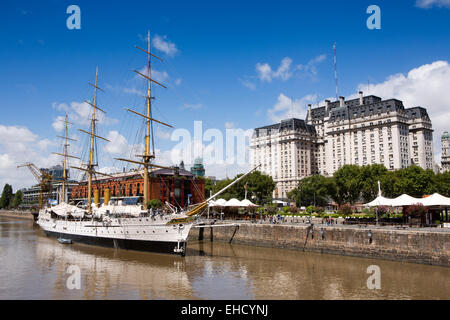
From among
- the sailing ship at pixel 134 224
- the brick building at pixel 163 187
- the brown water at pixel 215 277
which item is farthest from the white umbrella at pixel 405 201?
the brick building at pixel 163 187

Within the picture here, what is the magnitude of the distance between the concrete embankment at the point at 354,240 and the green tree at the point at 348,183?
47.8 meters

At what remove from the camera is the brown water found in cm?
2245

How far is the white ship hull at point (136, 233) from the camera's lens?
37344mm

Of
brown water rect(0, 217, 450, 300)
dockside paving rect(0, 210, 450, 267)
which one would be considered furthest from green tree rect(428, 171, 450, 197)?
brown water rect(0, 217, 450, 300)

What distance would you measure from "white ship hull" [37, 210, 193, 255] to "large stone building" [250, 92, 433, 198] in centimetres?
10669

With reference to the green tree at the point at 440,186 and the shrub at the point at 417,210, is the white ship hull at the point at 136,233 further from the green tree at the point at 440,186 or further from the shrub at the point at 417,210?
the green tree at the point at 440,186

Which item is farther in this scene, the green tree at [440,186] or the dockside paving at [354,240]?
the green tree at [440,186]

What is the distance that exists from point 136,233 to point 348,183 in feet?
198

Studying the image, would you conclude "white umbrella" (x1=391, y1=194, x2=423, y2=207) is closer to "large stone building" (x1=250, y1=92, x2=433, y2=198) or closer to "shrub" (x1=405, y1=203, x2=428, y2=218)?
"shrub" (x1=405, y1=203, x2=428, y2=218)

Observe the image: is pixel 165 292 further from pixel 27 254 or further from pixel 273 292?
pixel 27 254

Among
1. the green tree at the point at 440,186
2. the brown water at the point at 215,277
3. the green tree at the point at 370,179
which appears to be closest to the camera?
the brown water at the point at 215,277

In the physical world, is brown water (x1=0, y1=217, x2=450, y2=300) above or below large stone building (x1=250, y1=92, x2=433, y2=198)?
below

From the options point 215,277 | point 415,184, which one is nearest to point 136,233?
point 215,277

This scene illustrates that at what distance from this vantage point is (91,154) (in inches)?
2496
